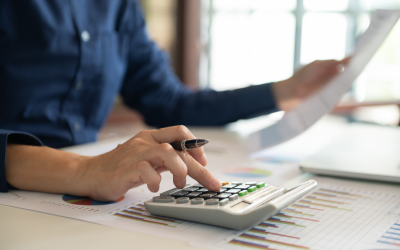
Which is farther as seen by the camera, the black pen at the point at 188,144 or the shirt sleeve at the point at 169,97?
the shirt sleeve at the point at 169,97

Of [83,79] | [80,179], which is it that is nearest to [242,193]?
[80,179]

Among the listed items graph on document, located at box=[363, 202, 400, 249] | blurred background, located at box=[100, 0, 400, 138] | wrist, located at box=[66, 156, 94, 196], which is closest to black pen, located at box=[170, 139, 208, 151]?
wrist, located at box=[66, 156, 94, 196]

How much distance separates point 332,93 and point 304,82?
285mm

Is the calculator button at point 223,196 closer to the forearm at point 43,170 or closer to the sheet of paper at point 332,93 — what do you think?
the forearm at point 43,170

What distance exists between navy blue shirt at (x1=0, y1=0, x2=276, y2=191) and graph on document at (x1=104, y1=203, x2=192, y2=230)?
0.21 metres

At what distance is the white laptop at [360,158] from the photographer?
0.67 m

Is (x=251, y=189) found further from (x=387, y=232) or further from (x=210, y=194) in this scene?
(x=387, y=232)

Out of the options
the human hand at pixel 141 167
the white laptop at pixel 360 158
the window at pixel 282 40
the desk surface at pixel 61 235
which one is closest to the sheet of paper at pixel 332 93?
A: the white laptop at pixel 360 158

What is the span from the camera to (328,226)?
0.47 metres

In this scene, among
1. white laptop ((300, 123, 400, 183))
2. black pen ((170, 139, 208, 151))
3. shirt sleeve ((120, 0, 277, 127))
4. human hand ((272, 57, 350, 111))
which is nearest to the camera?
black pen ((170, 139, 208, 151))

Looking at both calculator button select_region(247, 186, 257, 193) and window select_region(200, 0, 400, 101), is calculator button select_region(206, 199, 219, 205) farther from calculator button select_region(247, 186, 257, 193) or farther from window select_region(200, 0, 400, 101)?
window select_region(200, 0, 400, 101)

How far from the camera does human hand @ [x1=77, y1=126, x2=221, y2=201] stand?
51cm

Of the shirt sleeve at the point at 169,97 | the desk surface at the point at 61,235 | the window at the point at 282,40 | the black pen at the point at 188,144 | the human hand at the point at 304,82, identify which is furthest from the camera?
the window at the point at 282,40

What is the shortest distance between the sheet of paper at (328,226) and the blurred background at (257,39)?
277 cm
